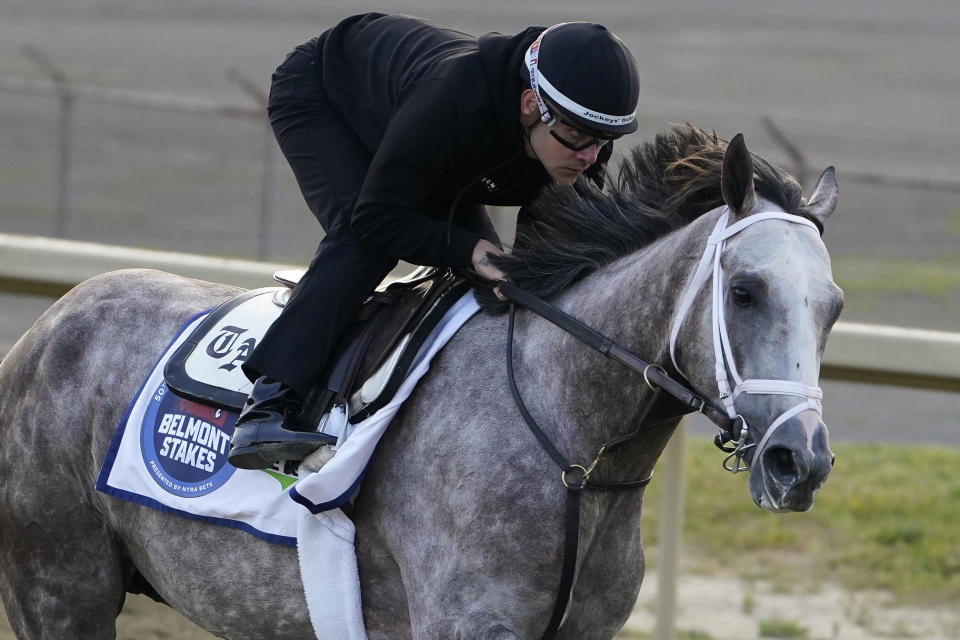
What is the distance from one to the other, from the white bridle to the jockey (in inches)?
20.8

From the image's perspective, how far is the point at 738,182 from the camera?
118 inches

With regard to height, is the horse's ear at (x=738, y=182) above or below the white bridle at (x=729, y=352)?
above

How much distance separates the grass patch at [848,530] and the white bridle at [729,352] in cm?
356

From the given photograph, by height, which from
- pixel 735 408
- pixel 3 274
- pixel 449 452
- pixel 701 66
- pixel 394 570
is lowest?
pixel 701 66

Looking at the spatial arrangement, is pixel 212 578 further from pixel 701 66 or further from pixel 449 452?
pixel 701 66

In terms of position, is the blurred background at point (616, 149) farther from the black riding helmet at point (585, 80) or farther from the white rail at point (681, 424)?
the white rail at point (681, 424)

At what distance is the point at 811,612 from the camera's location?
597 centimetres

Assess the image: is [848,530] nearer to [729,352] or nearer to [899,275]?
[729,352]

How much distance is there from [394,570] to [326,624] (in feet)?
0.78

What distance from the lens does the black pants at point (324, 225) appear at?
3568mm

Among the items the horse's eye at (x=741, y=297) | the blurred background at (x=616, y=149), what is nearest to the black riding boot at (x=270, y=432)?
the blurred background at (x=616, y=149)

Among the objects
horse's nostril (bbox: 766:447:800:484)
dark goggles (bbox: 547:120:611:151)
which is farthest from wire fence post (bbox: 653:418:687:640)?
horse's nostril (bbox: 766:447:800:484)

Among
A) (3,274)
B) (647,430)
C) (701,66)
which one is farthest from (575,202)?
(701,66)

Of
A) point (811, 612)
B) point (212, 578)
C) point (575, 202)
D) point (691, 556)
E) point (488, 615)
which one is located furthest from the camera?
point (691, 556)
